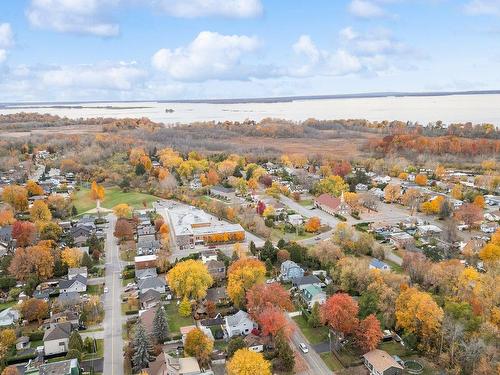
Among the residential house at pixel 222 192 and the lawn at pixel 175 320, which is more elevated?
the residential house at pixel 222 192

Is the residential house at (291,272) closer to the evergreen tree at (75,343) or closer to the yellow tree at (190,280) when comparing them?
the yellow tree at (190,280)

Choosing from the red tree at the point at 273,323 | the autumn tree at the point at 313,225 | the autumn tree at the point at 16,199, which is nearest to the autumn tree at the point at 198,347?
the red tree at the point at 273,323

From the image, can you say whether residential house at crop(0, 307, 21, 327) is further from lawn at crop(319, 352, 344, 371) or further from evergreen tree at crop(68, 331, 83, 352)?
lawn at crop(319, 352, 344, 371)

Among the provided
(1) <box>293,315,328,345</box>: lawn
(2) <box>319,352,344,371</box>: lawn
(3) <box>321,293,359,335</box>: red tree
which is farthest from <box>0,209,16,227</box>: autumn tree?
(2) <box>319,352,344,371</box>: lawn

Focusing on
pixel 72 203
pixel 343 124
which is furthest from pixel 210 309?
pixel 343 124

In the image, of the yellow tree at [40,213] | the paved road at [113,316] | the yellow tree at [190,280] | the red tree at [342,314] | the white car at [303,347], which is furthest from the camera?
the yellow tree at [40,213]

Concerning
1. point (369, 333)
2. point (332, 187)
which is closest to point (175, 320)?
point (369, 333)

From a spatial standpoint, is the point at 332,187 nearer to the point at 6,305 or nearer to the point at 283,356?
the point at 283,356
